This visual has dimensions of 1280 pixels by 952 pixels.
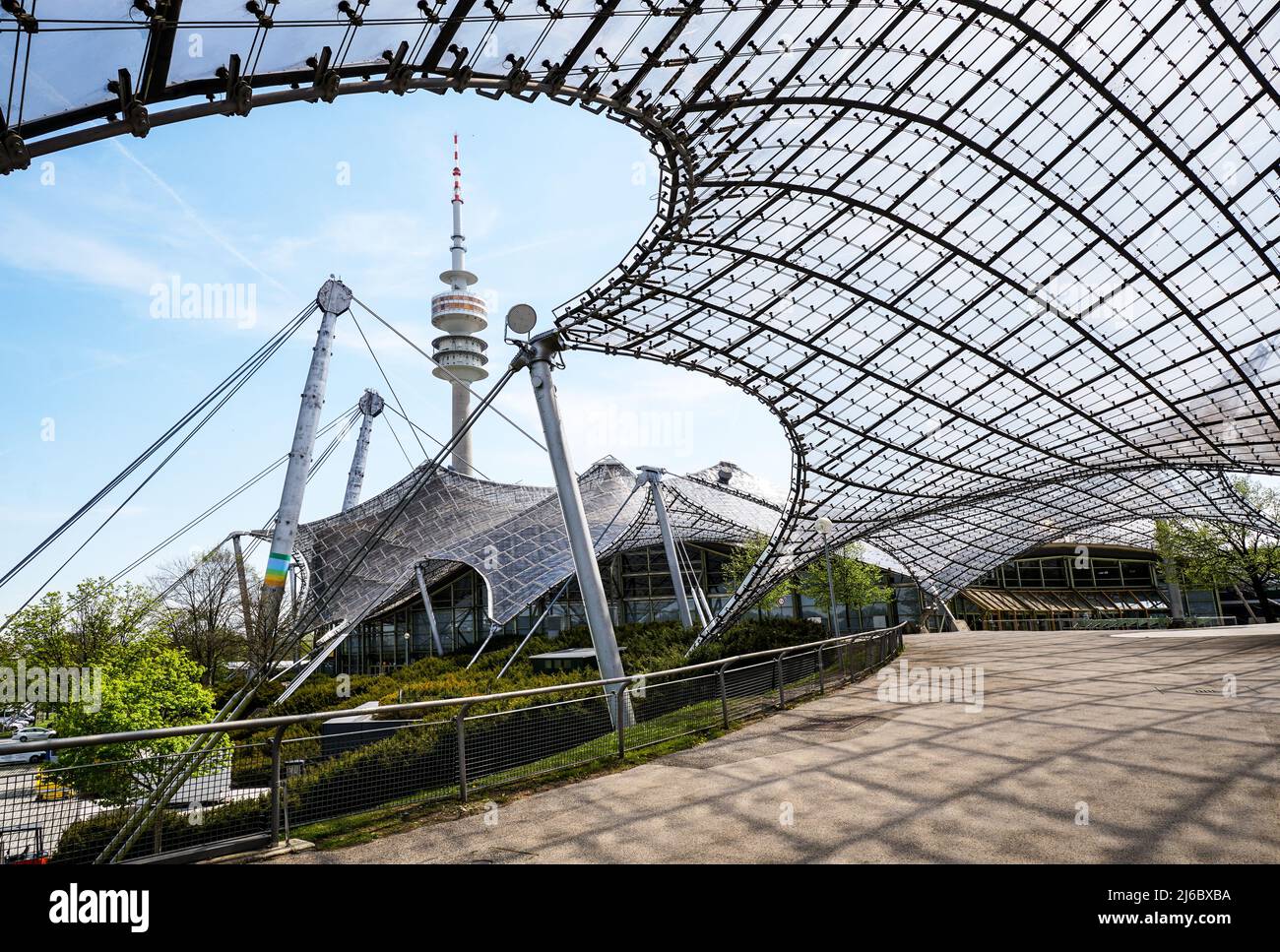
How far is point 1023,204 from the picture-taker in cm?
2384

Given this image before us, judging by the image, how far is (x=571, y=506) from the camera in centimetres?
2323

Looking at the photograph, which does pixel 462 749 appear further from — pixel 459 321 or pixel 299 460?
pixel 459 321

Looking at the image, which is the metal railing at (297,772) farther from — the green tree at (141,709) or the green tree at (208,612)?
the green tree at (208,612)

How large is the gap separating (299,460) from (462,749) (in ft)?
74.9

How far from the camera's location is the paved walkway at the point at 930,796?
281 inches

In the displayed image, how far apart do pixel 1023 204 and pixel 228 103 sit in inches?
858

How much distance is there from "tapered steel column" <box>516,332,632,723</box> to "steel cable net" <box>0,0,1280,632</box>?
3973 millimetres

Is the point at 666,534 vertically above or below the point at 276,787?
above

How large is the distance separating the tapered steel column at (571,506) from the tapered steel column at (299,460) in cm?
985

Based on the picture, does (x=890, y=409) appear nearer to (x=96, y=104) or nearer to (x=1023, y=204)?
(x=1023, y=204)

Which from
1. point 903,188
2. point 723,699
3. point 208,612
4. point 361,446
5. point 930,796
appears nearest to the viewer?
point 930,796

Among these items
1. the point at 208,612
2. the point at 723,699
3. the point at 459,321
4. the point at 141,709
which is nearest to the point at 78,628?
the point at 208,612

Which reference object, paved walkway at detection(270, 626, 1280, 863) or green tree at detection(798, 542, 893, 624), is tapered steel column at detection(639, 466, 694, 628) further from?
paved walkway at detection(270, 626, 1280, 863)
